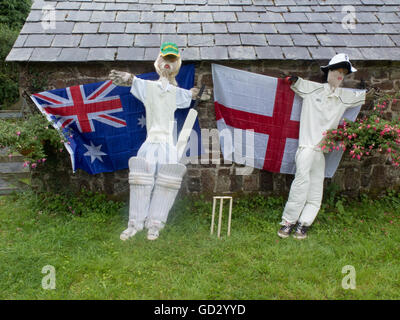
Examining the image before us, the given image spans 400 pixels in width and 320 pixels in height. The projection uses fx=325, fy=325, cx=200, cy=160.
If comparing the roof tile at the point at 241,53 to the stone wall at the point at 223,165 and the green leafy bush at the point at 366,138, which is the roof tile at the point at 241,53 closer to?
the stone wall at the point at 223,165

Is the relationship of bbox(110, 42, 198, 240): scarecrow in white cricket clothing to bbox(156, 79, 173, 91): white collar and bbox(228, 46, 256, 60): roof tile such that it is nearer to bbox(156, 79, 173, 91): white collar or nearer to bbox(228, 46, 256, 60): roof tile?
bbox(156, 79, 173, 91): white collar

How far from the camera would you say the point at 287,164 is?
14.1ft

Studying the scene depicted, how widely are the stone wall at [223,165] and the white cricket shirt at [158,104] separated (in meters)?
0.50

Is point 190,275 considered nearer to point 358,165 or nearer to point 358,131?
point 358,131

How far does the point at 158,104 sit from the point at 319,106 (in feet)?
6.23

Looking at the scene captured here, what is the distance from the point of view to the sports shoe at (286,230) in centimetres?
372

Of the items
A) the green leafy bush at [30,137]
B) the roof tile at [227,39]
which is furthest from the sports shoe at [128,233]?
the roof tile at [227,39]

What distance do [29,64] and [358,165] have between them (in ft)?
14.8

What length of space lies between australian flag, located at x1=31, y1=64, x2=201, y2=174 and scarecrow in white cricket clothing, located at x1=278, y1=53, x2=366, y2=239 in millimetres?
1326

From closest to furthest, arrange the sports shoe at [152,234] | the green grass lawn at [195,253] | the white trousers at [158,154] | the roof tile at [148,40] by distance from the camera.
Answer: the green grass lawn at [195,253] < the sports shoe at [152,234] < the white trousers at [158,154] < the roof tile at [148,40]

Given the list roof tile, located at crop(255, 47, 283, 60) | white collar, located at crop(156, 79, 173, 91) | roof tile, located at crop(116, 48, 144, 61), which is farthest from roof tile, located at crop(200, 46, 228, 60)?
roof tile, located at crop(116, 48, 144, 61)

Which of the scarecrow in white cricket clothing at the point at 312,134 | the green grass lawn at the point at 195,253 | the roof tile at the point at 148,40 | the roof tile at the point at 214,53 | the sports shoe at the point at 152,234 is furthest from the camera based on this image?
the roof tile at the point at 148,40

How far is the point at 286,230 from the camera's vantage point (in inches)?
148

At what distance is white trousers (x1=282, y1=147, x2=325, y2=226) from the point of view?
12.5 ft
